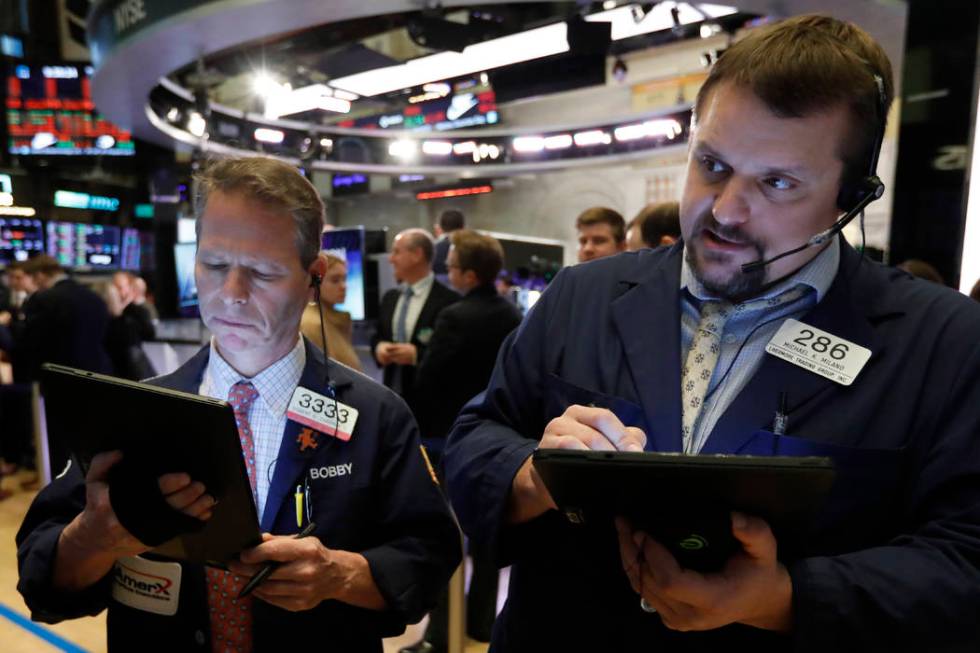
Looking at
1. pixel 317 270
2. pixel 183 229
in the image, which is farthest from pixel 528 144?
pixel 317 270

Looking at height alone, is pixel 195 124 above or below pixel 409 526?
above

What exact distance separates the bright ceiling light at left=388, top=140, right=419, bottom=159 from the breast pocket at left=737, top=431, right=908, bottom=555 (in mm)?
8259

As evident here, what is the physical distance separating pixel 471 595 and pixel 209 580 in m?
2.04

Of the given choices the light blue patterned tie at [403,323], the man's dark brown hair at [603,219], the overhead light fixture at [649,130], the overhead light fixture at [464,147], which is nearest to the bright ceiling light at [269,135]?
the overhead light fixture at [464,147]

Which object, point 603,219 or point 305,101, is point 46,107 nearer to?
point 305,101

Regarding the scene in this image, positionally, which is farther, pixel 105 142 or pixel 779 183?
pixel 105 142

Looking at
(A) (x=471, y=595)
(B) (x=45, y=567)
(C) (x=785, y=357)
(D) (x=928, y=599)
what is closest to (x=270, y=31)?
(A) (x=471, y=595)

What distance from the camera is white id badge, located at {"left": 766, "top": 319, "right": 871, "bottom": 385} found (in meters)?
0.89

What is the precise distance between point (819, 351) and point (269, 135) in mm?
7679

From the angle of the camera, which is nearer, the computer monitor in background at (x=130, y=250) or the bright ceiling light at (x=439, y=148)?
the computer monitor in background at (x=130, y=250)

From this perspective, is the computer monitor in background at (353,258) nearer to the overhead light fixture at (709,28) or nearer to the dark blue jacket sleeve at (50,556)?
the overhead light fixture at (709,28)

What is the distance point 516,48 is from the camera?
17.5 feet

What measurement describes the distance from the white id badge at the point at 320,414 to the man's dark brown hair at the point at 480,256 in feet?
7.27

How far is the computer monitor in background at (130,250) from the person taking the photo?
8531 mm
